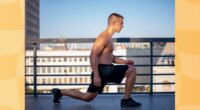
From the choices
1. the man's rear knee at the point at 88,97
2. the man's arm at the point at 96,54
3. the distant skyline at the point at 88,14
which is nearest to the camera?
the man's arm at the point at 96,54

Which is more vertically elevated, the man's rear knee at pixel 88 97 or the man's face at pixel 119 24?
the man's face at pixel 119 24

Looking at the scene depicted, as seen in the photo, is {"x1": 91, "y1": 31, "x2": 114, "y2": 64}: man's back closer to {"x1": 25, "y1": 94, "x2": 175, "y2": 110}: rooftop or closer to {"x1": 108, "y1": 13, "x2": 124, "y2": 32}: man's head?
{"x1": 108, "y1": 13, "x2": 124, "y2": 32}: man's head

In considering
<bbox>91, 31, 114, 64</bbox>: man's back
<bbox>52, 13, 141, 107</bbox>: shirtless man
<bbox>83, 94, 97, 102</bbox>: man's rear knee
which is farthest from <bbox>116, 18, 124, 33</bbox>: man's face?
<bbox>83, 94, 97, 102</bbox>: man's rear knee

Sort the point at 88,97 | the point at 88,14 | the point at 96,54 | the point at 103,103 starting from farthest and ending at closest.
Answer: the point at 88,14
the point at 103,103
the point at 88,97
the point at 96,54

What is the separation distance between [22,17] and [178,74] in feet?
3.72

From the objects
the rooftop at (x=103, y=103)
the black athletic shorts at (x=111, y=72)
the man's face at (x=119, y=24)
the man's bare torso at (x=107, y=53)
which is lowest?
the rooftop at (x=103, y=103)

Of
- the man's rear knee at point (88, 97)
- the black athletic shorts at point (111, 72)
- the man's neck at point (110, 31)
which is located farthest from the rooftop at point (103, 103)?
the man's neck at point (110, 31)

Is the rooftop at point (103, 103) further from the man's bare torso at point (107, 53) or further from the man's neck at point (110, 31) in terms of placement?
the man's neck at point (110, 31)

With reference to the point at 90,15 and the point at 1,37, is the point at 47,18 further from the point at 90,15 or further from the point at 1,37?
the point at 1,37

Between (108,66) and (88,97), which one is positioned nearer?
(108,66)

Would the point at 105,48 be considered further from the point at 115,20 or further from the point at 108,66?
the point at 115,20

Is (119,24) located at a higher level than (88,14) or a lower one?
lower

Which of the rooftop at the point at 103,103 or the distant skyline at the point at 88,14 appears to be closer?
the rooftop at the point at 103,103

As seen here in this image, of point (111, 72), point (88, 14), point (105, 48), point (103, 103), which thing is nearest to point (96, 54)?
point (105, 48)
